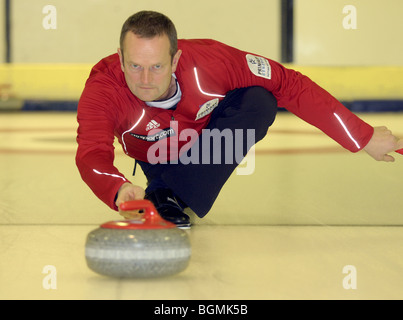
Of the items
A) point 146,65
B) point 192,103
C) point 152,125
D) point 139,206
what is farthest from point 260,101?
point 139,206

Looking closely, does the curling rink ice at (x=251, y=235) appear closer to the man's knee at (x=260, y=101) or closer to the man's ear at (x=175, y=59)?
the man's knee at (x=260, y=101)

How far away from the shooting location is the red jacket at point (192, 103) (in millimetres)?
1763

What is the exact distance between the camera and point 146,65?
171cm

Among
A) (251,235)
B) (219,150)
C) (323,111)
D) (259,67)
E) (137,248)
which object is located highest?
(259,67)

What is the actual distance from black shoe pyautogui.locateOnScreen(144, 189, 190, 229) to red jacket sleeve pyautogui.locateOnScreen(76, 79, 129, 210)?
369mm

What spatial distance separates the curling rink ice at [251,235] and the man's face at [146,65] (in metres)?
0.42

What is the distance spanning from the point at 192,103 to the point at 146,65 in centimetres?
31

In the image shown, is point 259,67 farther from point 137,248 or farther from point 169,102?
point 137,248

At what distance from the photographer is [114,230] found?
1.43 meters

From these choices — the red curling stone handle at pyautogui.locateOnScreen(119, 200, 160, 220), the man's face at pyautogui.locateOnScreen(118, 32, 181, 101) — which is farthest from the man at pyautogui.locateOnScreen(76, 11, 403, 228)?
the red curling stone handle at pyautogui.locateOnScreen(119, 200, 160, 220)

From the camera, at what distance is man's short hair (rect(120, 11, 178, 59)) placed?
1713mm

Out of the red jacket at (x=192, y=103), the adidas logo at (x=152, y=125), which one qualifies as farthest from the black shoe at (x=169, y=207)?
the adidas logo at (x=152, y=125)

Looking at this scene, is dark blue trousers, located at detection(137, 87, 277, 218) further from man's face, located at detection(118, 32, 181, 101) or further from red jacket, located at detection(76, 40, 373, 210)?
man's face, located at detection(118, 32, 181, 101)

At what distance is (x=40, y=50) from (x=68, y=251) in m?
8.19
